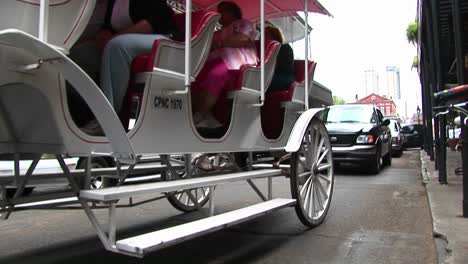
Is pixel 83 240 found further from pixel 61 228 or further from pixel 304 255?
pixel 304 255

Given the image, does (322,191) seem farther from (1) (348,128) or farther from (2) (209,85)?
(1) (348,128)

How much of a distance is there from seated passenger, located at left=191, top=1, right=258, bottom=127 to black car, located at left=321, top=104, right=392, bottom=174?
6870 mm

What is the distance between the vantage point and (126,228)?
6.09m

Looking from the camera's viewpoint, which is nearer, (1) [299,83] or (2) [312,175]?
(2) [312,175]

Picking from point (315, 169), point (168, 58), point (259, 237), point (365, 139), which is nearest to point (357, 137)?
point (365, 139)

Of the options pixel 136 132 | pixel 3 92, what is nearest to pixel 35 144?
pixel 3 92

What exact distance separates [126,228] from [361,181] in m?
6.53

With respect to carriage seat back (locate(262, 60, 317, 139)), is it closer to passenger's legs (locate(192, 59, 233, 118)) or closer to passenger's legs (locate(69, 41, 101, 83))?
passenger's legs (locate(192, 59, 233, 118))

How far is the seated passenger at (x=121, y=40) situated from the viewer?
12.5 feet

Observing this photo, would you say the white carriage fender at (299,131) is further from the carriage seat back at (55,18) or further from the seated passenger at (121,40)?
the carriage seat back at (55,18)

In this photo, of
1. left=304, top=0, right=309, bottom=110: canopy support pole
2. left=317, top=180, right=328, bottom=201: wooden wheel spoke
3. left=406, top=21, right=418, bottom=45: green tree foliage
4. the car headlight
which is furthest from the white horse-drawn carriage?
left=406, top=21, right=418, bottom=45: green tree foliage

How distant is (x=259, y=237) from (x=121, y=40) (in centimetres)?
286

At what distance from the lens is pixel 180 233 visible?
139 inches

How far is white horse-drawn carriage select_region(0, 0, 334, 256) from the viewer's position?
3.10 meters
